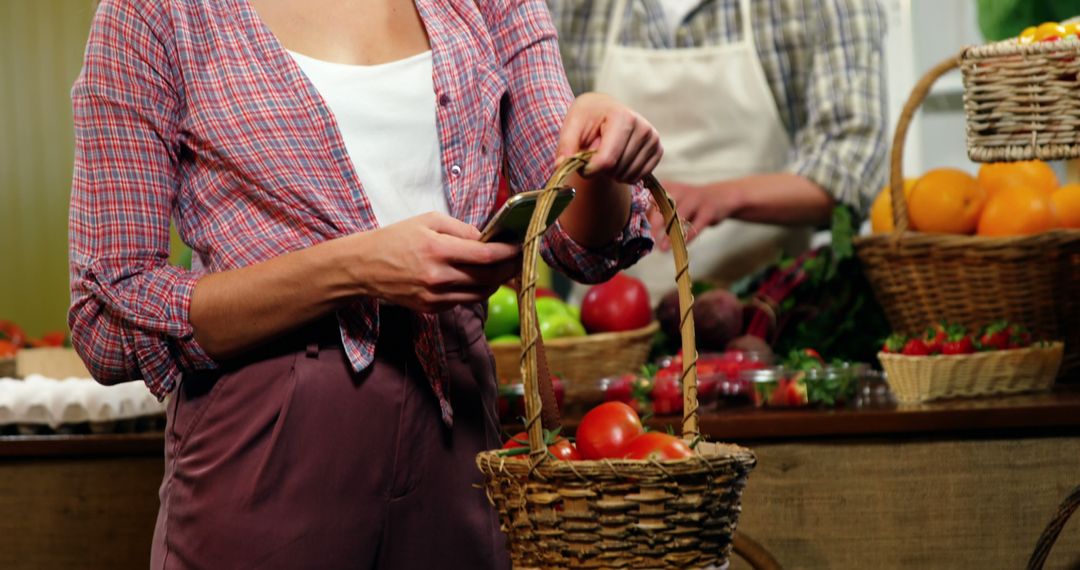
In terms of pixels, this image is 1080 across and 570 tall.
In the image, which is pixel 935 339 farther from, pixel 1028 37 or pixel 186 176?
pixel 186 176

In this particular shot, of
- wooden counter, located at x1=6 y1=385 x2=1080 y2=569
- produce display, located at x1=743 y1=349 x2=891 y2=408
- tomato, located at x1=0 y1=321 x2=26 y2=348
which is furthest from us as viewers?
tomato, located at x1=0 y1=321 x2=26 y2=348

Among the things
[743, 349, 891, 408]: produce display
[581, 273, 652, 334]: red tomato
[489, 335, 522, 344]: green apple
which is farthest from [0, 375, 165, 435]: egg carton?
[743, 349, 891, 408]: produce display

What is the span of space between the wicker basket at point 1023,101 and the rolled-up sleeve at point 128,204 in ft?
3.36

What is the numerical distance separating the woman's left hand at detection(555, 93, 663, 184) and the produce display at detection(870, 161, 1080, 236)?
3.75 feet

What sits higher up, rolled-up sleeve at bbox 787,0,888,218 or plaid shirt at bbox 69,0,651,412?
plaid shirt at bbox 69,0,651,412

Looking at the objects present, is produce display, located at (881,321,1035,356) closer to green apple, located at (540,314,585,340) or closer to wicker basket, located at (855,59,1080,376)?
wicker basket, located at (855,59,1080,376)

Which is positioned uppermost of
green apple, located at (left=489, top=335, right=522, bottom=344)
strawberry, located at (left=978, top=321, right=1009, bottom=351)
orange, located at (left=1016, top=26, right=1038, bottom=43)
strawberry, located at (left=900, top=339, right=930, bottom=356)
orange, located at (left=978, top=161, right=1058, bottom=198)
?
orange, located at (left=1016, top=26, right=1038, bottom=43)

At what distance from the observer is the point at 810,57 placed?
110 inches

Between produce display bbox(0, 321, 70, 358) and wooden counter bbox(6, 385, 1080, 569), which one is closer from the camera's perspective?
wooden counter bbox(6, 385, 1080, 569)

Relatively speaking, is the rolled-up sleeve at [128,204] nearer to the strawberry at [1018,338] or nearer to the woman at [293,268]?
the woman at [293,268]

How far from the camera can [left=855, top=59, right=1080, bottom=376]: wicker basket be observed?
2002 millimetres

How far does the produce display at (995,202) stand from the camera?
2.02m

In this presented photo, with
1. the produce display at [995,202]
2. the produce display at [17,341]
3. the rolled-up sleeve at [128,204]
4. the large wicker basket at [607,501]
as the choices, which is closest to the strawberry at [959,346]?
the produce display at [995,202]

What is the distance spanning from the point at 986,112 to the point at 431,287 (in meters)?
0.92
